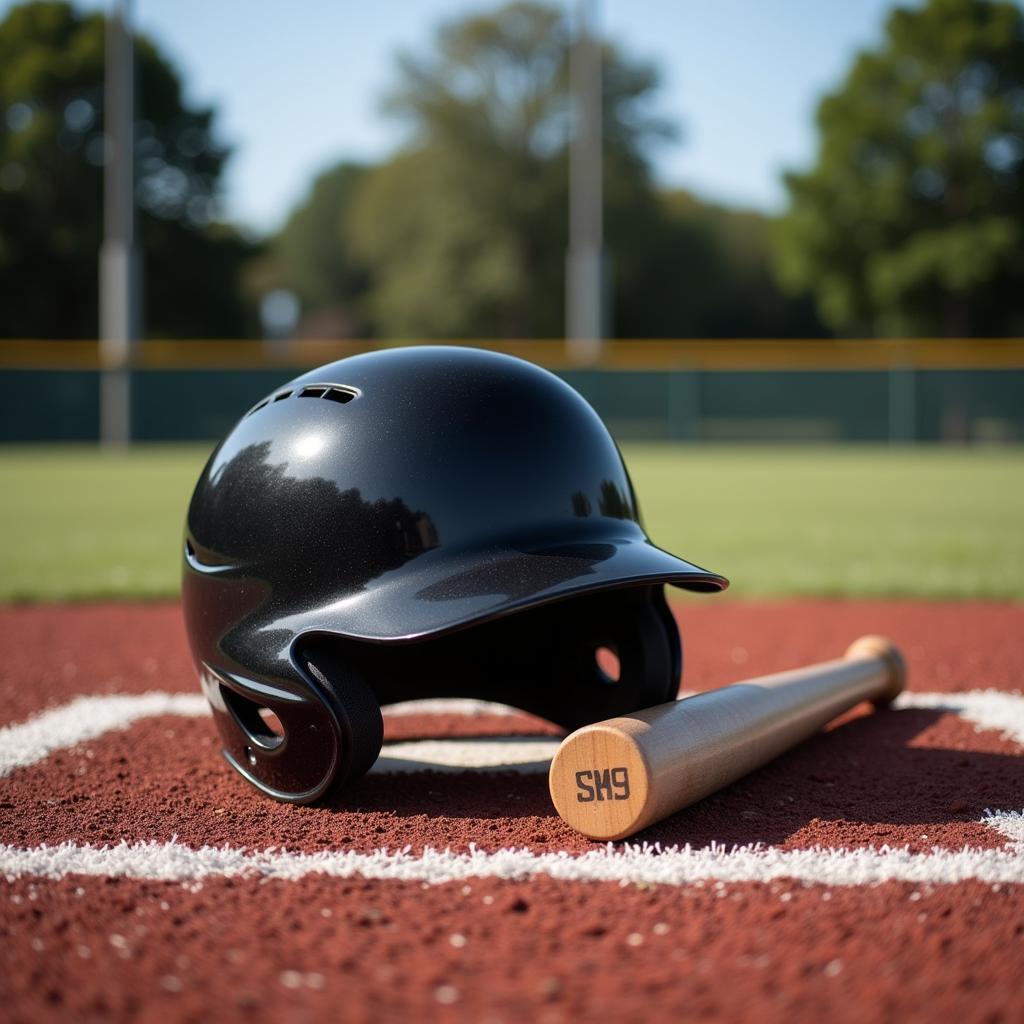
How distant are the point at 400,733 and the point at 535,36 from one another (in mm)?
44869

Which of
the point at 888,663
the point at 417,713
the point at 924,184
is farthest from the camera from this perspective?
the point at 924,184

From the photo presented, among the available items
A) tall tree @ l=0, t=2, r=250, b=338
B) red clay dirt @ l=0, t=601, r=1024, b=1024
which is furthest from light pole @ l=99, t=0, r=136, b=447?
red clay dirt @ l=0, t=601, r=1024, b=1024

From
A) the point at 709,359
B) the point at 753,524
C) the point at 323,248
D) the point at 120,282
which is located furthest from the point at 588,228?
the point at 323,248

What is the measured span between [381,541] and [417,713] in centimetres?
131

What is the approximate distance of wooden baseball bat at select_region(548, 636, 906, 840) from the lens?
2.24 meters

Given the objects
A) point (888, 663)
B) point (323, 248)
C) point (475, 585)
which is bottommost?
point (888, 663)

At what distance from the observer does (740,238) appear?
2266 inches

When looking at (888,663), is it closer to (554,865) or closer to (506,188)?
(554,865)

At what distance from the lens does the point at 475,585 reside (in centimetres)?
241

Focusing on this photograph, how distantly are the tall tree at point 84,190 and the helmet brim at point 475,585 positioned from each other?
38148mm

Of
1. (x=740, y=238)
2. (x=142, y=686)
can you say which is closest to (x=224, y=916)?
(x=142, y=686)

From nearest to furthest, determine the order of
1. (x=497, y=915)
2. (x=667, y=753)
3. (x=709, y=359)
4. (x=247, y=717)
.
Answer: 1. (x=497, y=915)
2. (x=667, y=753)
3. (x=247, y=717)
4. (x=709, y=359)

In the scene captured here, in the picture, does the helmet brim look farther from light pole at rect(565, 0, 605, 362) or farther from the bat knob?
light pole at rect(565, 0, 605, 362)

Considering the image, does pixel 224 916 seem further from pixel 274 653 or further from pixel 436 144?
pixel 436 144
